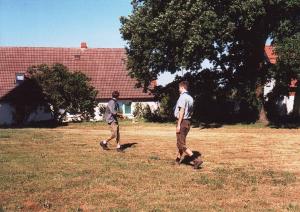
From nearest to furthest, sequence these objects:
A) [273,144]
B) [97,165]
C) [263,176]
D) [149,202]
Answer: [149,202] < [263,176] < [97,165] < [273,144]

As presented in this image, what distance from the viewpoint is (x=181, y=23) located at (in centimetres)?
2545

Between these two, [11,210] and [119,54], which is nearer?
[11,210]

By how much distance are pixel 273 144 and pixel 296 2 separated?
425 inches

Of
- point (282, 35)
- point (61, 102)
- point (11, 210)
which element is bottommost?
point (11, 210)

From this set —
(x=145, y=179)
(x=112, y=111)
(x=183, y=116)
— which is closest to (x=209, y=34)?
(x=112, y=111)

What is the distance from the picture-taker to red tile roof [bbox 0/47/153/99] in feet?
137

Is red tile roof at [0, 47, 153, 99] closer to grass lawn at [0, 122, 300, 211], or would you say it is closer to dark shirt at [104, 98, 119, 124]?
grass lawn at [0, 122, 300, 211]

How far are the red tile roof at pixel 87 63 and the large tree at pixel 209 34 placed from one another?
A: 38.1 feet

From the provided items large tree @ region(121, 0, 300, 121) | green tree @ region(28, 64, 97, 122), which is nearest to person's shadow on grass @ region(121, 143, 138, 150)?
large tree @ region(121, 0, 300, 121)

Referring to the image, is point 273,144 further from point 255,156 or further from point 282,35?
point 282,35

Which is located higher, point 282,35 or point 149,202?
point 282,35

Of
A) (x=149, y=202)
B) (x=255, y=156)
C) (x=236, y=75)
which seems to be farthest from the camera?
(x=236, y=75)

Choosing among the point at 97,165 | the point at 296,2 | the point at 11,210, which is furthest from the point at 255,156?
the point at 296,2

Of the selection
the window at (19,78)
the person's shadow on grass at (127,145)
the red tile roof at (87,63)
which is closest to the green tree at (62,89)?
the window at (19,78)
